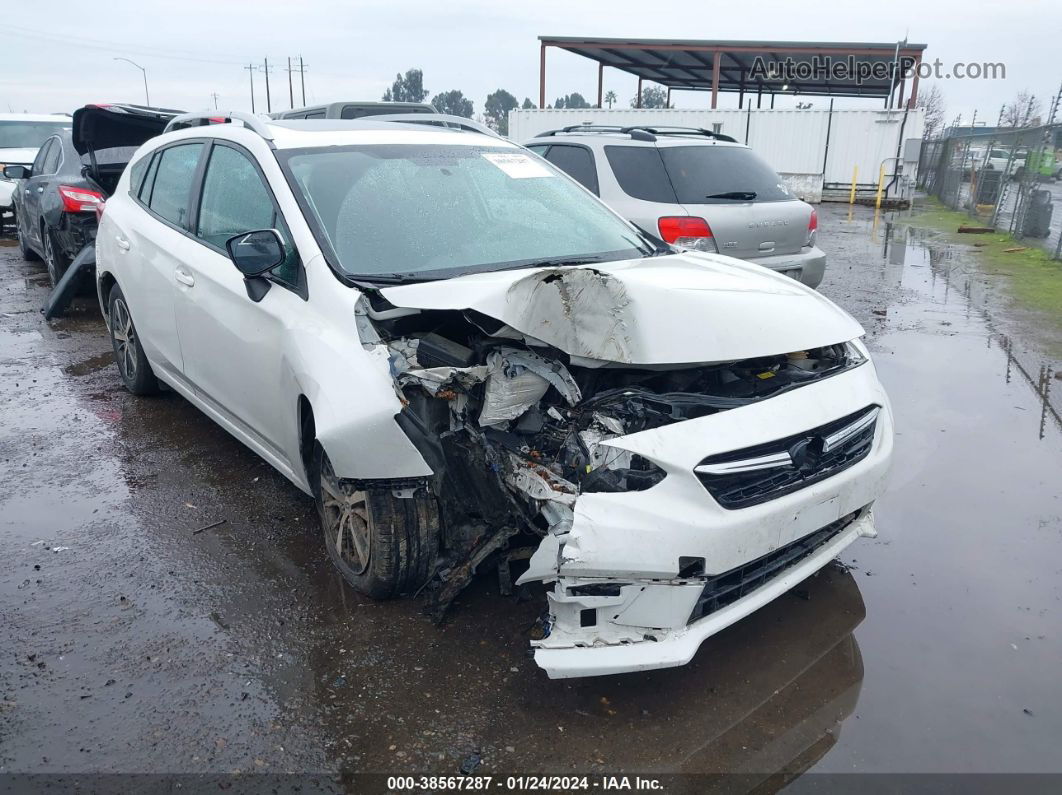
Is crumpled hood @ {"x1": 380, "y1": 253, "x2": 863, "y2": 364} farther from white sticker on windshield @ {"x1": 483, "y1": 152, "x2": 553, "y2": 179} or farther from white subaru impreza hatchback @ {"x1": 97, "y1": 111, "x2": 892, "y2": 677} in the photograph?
white sticker on windshield @ {"x1": 483, "y1": 152, "x2": 553, "y2": 179}

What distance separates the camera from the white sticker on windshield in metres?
4.36

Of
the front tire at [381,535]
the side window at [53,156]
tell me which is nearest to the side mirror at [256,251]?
the front tire at [381,535]

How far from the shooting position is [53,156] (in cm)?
1009

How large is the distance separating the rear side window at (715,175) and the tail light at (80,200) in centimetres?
588

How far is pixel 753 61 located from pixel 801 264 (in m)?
25.6

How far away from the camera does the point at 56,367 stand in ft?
22.3

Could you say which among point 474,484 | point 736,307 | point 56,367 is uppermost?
point 736,307

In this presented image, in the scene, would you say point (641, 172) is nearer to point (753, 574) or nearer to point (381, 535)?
point (381, 535)

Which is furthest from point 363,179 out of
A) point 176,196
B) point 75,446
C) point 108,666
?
point 75,446

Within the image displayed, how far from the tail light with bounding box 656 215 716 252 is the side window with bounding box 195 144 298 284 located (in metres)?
3.69

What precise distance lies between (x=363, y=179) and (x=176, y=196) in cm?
154

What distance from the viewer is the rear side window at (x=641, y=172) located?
7.05 m

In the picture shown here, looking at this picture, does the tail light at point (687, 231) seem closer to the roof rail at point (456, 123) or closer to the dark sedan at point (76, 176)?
the roof rail at point (456, 123)

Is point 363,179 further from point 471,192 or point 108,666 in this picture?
point 108,666
